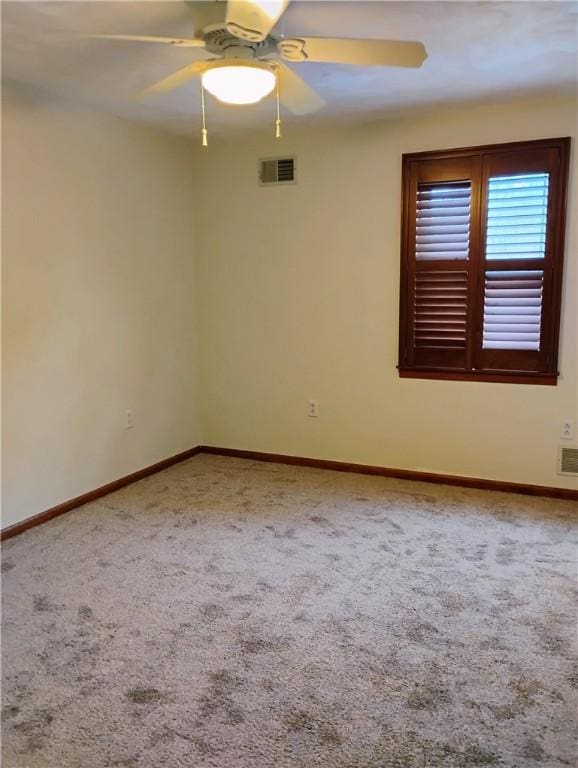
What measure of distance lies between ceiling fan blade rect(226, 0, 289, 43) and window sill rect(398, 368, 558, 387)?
8.13 feet

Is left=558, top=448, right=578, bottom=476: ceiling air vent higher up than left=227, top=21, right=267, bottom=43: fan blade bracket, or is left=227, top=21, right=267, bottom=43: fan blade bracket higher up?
left=227, top=21, right=267, bottom=43: fan blade bracket

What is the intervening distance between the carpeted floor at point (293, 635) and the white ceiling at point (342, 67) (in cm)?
245

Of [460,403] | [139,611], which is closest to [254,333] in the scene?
[460,403]

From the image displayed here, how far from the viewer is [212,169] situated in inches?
179

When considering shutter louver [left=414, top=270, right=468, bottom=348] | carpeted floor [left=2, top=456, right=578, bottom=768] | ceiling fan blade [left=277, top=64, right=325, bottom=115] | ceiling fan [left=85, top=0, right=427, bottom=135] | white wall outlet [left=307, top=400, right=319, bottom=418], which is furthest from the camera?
white wall outlet [left=307, top=400, right=319, bottom=418]

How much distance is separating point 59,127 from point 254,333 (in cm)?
195

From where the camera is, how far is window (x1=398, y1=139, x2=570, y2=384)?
357 cm

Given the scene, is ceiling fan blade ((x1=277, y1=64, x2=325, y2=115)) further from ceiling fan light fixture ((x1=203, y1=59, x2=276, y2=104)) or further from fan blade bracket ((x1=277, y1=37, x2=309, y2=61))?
ceiling fan light fixture ((x1=203, y1=59, x2=276, y2=104))

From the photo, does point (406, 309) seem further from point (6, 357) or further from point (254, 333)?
point (6, 357)

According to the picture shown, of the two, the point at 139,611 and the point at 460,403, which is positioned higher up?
the point at 460,403

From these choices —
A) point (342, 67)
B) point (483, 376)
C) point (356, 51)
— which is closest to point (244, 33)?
point (356, 51)

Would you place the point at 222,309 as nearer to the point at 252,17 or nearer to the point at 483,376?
the point at 483,376

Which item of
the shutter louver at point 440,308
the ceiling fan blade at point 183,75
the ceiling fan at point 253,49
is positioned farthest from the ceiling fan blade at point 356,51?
the shutter louver at point 440,308

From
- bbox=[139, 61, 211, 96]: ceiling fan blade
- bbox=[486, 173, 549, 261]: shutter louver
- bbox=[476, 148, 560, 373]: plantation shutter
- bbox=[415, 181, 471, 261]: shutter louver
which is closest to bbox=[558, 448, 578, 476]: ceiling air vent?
bbox=[476, 148, 560, 373]: plantation shutter
